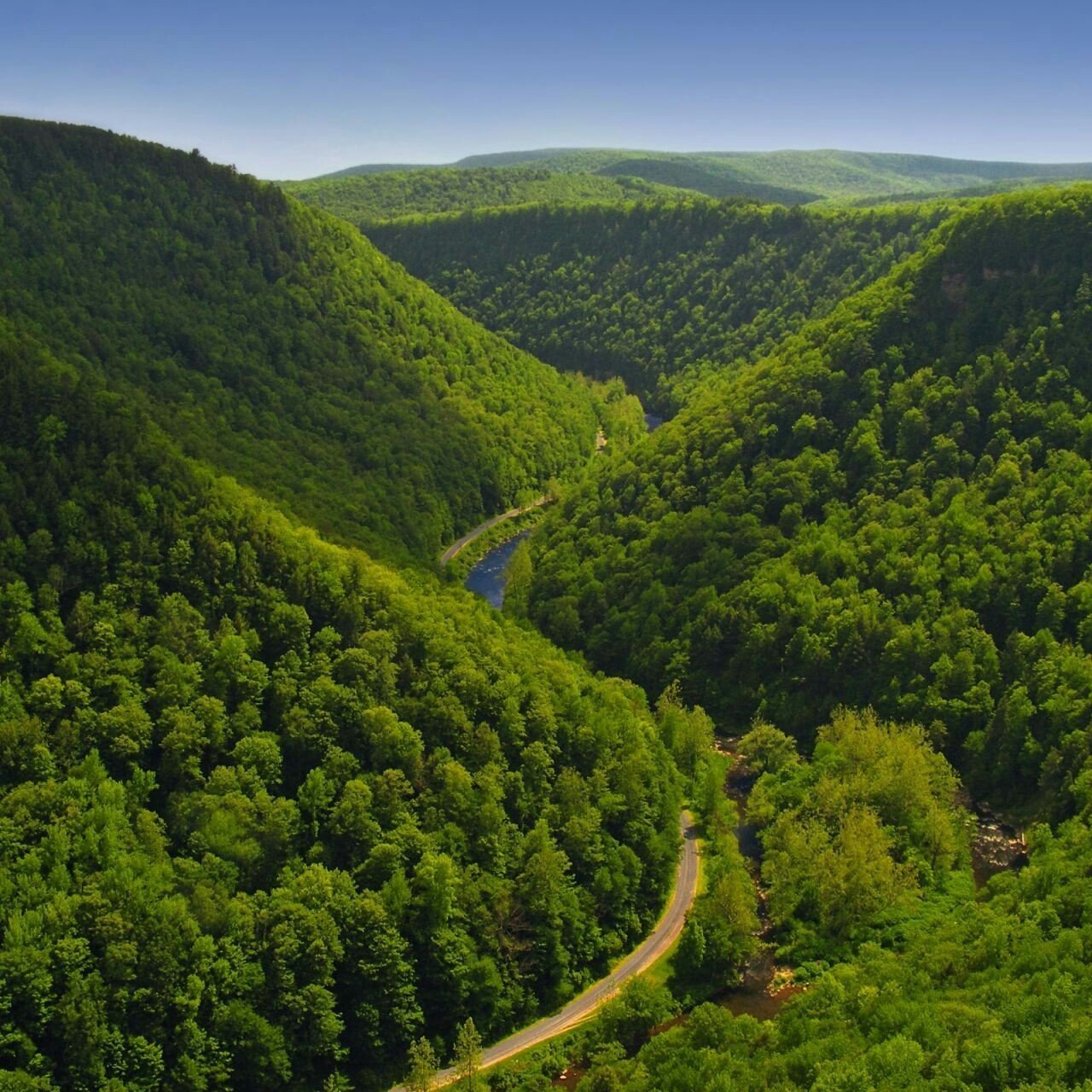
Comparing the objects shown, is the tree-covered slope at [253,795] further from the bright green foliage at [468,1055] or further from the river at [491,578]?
the river at [491,578]

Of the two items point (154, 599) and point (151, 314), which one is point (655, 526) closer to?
point (154, 599)

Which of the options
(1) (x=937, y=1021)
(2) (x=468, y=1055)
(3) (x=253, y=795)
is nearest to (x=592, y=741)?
(3) (x=253, y=795)

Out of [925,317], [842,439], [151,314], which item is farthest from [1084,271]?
[151,314]

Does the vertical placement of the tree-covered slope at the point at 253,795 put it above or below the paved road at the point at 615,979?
above

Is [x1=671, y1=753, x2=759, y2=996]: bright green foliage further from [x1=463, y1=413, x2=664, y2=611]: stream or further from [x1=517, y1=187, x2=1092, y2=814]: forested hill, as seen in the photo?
[x1=463, y1=413, x2=664, y2=611]: stream

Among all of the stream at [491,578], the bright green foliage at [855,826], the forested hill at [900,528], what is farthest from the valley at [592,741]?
the stream at [491,578]

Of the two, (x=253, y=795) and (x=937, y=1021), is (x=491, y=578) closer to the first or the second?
(x=253, y=795)
